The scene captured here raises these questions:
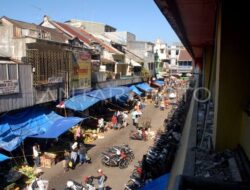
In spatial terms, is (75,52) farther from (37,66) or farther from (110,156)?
(110,156)

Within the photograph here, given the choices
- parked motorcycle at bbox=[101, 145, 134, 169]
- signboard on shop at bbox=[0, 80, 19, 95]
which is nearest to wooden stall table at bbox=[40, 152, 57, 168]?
parked motorcycle at bbox=[101, 145, 134, 169]

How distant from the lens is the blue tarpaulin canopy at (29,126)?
1391cm

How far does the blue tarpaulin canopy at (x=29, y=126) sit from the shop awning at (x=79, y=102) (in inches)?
75.6

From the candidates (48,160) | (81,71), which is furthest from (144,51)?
(48,160)

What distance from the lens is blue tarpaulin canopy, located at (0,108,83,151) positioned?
45.6 ft

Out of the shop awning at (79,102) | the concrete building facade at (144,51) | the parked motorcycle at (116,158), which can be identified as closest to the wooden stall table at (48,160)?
the parked motorcycle at (116,158)

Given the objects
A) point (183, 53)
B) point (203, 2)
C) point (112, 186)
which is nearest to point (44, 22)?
point (112, 186)

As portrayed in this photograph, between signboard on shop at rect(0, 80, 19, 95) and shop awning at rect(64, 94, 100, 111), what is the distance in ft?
16.1

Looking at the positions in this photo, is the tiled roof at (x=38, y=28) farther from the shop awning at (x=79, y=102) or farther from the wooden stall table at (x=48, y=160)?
the wooden stall table at (x=48, y=160)

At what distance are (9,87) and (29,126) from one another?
8.08 feet

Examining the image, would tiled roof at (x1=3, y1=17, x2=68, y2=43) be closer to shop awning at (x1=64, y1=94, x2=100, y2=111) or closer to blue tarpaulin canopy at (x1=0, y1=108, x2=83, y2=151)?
shop awning at (x1=64, y1=94, x2=100, y2=111)

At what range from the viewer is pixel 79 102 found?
67.5 ft

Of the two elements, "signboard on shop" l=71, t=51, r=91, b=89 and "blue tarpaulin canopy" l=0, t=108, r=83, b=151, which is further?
"signboard on shop" l=71, t=51, r=91, b=89

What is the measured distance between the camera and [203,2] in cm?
485
